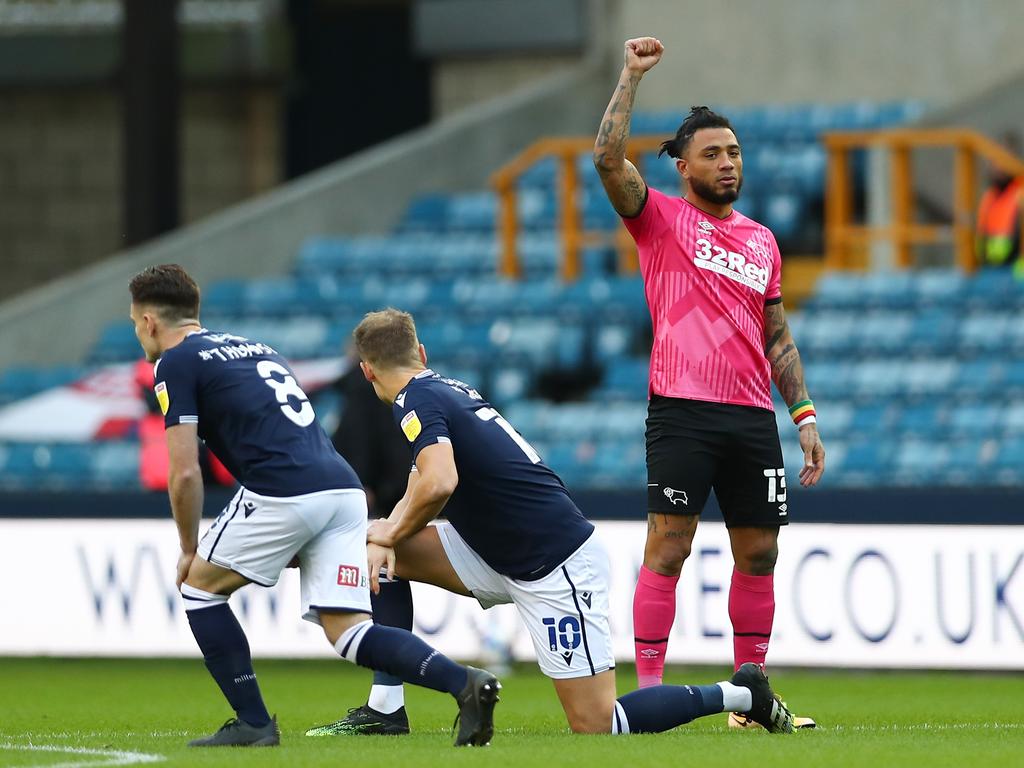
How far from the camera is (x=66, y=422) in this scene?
15.2 metres

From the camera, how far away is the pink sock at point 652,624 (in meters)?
7.01

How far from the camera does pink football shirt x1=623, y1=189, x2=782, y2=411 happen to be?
6992mm

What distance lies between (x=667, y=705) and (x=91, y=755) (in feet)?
5.78

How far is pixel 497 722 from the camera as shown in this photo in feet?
26.0

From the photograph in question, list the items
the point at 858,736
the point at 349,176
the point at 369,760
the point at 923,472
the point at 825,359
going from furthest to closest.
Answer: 1. the point at 349,176
2. the point at 825,359
3. the point at 923,472
4. the point at 858,736
5. the point at 369,760

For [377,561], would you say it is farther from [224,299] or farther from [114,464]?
[224,299]

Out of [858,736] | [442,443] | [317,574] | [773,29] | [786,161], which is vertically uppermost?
[773,29]

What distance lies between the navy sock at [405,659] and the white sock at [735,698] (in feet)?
2.73

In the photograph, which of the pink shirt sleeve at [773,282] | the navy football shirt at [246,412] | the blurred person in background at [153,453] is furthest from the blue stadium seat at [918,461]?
the navy football shirt at [246,412]

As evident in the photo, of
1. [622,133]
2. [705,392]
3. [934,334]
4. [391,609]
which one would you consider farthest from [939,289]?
[391,609]

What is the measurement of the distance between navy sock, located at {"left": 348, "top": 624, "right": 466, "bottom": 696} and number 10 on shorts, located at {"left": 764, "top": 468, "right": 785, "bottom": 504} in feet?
4.35

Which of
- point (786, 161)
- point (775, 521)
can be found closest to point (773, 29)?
point (786, 161)

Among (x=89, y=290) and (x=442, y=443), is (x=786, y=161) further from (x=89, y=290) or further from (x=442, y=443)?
(x=442, y=443)

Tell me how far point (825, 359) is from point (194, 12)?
8.87m
